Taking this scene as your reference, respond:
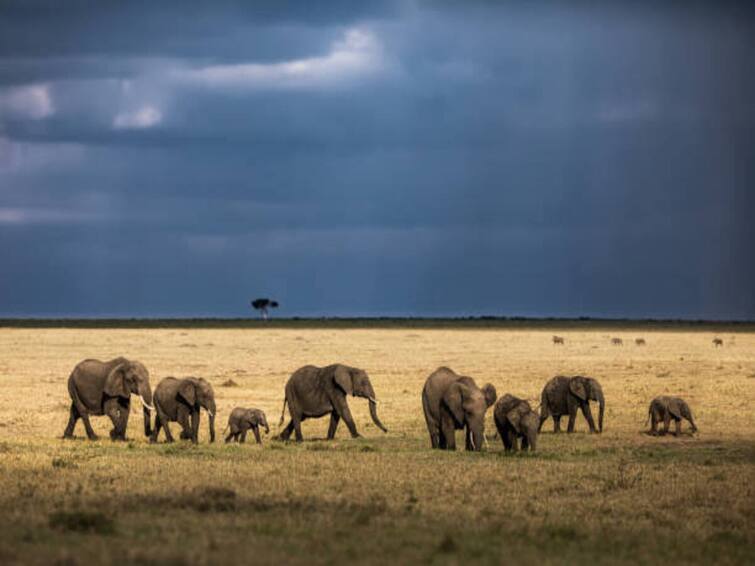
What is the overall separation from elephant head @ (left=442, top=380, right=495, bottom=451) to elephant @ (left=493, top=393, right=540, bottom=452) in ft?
1.33

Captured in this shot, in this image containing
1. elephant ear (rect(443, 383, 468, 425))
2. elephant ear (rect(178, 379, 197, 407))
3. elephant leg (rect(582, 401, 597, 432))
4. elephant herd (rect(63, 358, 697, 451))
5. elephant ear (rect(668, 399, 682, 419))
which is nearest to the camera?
elephant ear (rect(443, 383, 468, 425))

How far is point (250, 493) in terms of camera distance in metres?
19.4

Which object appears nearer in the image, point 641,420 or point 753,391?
point 641,420

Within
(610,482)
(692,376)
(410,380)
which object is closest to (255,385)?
(410,380)

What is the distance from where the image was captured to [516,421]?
1037 inches

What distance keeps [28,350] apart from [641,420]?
4712 centimetres

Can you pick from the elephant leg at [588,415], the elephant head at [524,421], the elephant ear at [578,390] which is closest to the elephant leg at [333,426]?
the elephant head at [524,421]

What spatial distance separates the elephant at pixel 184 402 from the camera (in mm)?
29016

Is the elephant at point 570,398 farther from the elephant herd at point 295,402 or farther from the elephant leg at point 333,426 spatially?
the elephant leg at point 333,426

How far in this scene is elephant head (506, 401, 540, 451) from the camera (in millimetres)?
26172

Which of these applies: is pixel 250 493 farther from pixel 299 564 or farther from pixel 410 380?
pixel 410 380

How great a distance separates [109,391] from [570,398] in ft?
37.9

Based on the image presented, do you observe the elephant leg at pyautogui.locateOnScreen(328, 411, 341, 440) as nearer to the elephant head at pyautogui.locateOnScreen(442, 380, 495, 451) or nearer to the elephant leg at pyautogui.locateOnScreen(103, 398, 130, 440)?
the elephant head at pyautogui.locateOnScreen(442, 380, 495, 451)

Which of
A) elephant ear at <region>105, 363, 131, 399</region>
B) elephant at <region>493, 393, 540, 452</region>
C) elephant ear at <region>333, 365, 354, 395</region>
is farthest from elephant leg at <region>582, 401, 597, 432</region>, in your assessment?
elephant ear at <region>105, 363, 131, 399</region>
